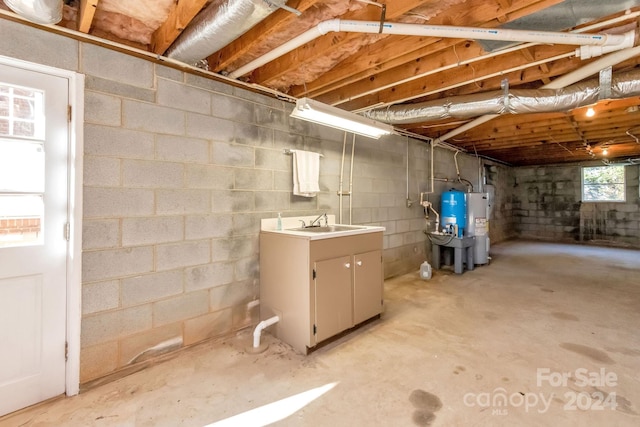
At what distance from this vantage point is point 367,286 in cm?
272

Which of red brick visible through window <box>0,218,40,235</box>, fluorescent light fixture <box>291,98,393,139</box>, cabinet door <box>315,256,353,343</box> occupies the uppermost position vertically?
fluorescent light fixture <box>291,98,393,139</box>

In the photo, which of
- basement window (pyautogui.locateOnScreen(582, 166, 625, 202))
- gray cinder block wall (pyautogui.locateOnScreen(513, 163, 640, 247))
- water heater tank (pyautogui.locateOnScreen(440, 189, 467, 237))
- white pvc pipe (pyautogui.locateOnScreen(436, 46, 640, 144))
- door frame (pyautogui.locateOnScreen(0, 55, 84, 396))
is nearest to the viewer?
door frame (pyautogui.locateOnScreen(0, 55, 84, 396))

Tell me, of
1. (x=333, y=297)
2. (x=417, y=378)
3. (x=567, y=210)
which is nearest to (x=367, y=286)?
(x=333, y=297)

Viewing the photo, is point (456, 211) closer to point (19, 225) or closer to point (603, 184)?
point (19, 225)

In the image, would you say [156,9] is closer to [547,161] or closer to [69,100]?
[69,100]

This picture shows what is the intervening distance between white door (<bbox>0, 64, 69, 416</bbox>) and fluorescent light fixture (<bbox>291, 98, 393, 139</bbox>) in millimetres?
1462

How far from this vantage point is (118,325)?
1962mm

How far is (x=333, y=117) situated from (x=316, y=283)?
1332 mm

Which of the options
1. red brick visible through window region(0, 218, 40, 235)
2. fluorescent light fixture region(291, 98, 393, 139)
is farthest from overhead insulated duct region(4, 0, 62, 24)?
fluorescent light fixture region(291, 98, 393, 139)

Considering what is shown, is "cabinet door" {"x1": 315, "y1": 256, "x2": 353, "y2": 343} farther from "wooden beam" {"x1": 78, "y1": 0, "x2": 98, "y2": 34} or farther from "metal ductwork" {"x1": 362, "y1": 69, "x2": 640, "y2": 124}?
"wooden beam" {"x1": 78, "y1": 0, "x2": 98, "y2": 34}

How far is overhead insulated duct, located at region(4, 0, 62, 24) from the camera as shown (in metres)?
1.31

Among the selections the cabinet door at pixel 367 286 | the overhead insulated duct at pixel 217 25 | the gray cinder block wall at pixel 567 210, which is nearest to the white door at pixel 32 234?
the overhead insulated duct at pixel 217 25

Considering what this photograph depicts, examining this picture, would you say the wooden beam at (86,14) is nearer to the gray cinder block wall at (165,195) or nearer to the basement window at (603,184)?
the gray cinder block wall at (165,195)

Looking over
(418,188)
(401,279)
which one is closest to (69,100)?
(401,279)
